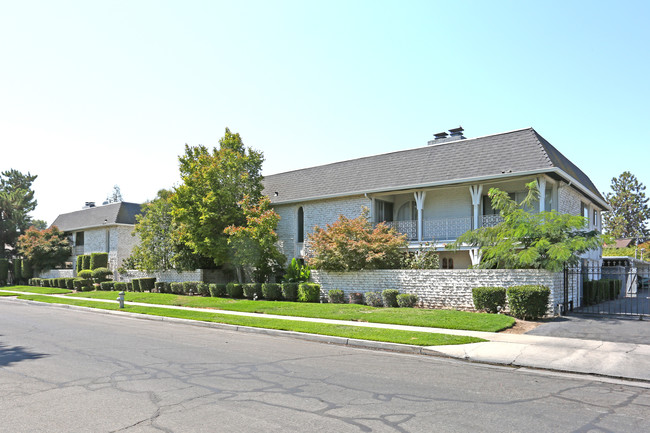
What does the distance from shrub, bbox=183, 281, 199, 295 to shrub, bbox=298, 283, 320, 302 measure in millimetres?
8092

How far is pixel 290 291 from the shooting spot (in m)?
22.6

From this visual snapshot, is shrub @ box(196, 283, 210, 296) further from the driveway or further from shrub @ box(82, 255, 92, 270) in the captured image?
shrub @ box(82, 255, 92, 270)

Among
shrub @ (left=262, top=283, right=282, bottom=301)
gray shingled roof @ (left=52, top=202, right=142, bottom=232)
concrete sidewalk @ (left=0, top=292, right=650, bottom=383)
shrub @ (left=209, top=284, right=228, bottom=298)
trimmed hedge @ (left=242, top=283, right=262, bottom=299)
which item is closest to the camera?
concrete sidewalk @ (left=0, top=292, right=650, bottom=383)

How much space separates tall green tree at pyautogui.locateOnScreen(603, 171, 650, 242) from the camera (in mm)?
80006

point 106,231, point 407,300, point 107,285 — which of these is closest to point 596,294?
point 407,300

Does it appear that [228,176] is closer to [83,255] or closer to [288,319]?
[288,319]

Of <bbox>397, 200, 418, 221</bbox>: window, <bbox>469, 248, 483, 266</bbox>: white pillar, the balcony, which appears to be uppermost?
<bbox>397, 200, 418, 221</bbox>: window

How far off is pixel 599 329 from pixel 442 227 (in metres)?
10.3

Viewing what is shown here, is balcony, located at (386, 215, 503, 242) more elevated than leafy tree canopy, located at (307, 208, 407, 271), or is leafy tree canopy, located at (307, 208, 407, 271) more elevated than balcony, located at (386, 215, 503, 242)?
balcony, located at (386, 215, 503, 242)

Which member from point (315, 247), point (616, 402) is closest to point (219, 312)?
point (315, 247)

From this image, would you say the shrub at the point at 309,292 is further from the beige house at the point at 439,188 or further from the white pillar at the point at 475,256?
the white pillar at the point at 475,256

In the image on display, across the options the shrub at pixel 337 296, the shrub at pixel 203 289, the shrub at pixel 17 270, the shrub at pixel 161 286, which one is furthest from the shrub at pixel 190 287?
the shrub at pixel 17 270

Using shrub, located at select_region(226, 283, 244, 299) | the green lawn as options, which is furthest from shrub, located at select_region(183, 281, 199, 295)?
the green lawn

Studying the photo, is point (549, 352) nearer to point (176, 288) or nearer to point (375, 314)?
point (375, 314)
